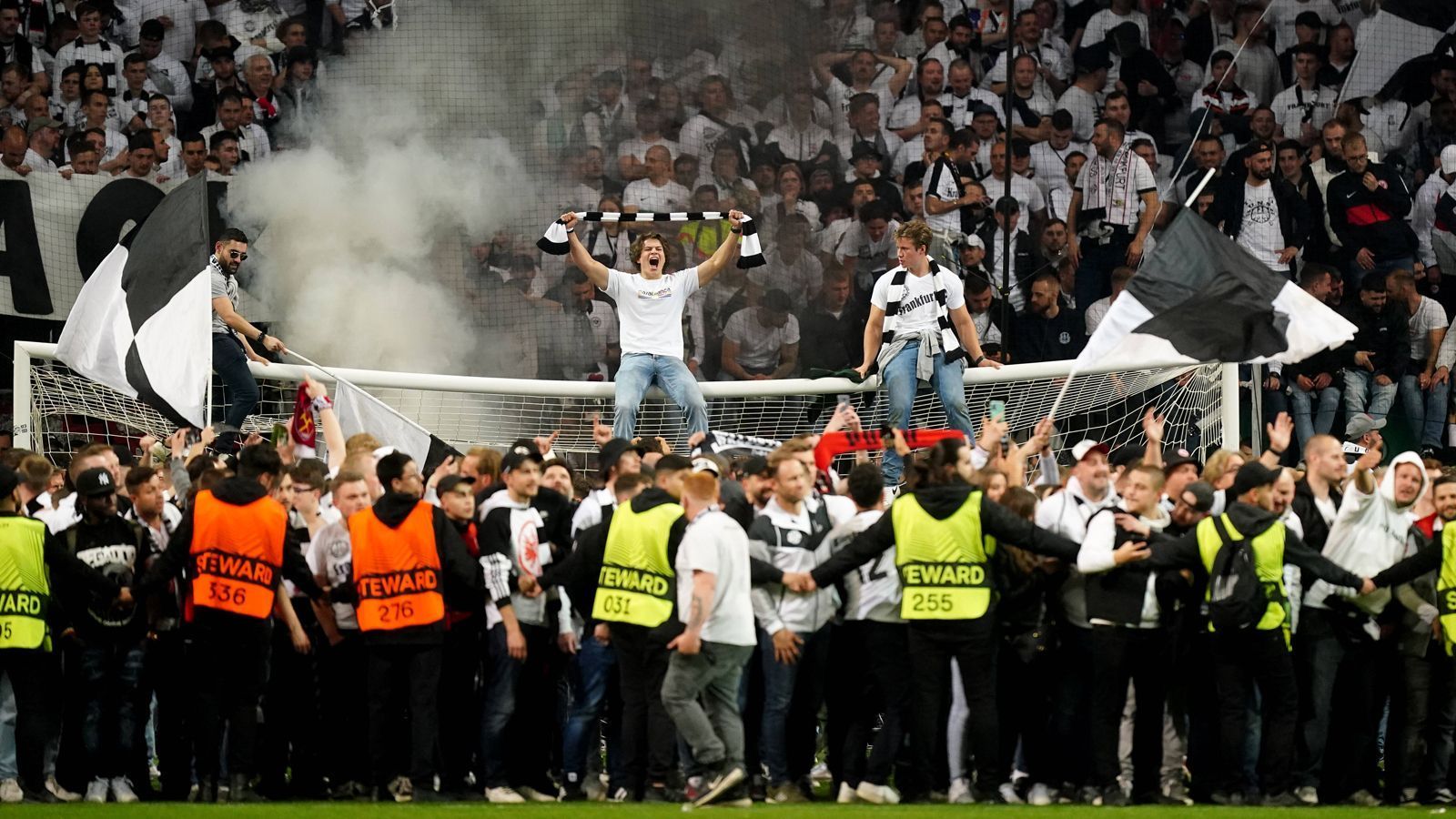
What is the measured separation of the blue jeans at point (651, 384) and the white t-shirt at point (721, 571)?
3.47 m

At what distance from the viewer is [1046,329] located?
1360 centimetres

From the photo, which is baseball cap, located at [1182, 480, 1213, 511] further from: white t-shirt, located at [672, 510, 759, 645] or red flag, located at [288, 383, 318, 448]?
red flag, located at [288, 383, 318, 448]

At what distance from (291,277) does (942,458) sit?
7316 mm

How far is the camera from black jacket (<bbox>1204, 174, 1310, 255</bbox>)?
47.6ft

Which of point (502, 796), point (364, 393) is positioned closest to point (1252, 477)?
point (502, 796)

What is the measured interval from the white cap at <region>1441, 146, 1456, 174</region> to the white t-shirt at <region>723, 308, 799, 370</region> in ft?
16.6

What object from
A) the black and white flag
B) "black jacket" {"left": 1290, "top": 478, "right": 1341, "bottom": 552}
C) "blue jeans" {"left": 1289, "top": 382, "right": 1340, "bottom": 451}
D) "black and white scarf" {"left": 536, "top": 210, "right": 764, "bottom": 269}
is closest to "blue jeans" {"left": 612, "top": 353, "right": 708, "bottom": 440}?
"black and white scarf" {"left": 536, "top": 210, "right": 764, "bottom": 269}

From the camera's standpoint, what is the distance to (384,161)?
48.6 feet

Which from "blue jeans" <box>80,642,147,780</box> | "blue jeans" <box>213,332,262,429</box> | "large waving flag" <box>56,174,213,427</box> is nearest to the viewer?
"blue jeans" <box>80,642,147,780</box>

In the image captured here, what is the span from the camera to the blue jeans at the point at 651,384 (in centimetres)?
1138

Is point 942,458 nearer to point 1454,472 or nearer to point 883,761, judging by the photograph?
point 883,761

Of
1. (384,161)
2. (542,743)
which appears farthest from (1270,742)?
(384,161)

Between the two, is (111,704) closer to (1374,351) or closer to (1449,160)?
(1374,351)

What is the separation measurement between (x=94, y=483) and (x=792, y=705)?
2.85 meters
